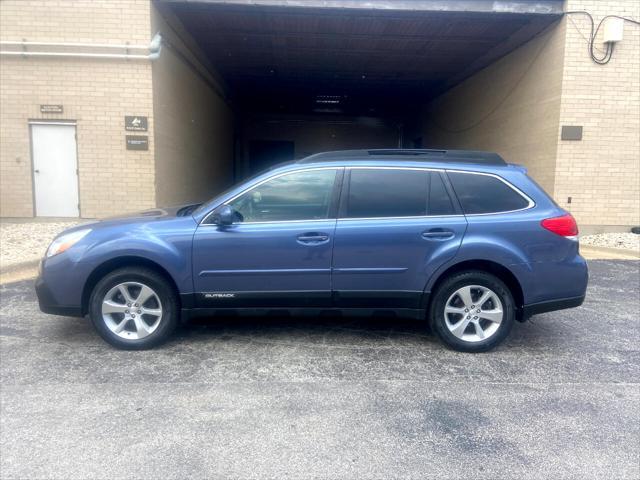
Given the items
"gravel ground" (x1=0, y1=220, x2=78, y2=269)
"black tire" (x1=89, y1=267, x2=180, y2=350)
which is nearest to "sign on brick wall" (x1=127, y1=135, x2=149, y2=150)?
"gravel ground" (x1=0, y1=220, x2=78, y2=269)

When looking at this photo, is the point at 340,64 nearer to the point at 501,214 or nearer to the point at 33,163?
the point at 33,163

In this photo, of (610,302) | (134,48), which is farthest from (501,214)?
(134,48)

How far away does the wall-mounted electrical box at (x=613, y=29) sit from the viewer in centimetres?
970

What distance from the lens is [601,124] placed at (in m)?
10.2

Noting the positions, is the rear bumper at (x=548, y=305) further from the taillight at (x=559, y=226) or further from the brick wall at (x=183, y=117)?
the brick wall at (x=183, y=117)

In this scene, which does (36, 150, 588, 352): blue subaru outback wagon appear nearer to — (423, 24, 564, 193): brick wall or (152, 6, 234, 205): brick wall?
(152, 6, 234, 205): brick wall

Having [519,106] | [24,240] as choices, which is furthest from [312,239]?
[519,106]

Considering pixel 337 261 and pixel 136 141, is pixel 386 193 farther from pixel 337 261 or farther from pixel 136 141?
pixel 136 141

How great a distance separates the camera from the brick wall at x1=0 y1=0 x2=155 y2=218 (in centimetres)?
973

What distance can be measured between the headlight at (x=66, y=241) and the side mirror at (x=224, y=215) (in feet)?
3.77

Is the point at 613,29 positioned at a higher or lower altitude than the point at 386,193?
higher

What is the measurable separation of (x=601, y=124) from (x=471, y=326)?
8.02 metres

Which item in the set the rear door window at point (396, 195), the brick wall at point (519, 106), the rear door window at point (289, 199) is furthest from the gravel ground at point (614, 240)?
the rear door window at point (289, 199)

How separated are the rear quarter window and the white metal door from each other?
28.4 ft
